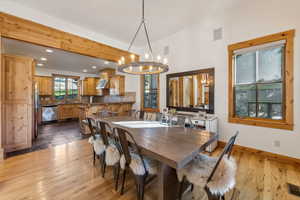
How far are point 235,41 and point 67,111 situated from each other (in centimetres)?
718

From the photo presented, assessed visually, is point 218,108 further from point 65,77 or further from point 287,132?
point 65,77

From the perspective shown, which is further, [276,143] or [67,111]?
[67,111]

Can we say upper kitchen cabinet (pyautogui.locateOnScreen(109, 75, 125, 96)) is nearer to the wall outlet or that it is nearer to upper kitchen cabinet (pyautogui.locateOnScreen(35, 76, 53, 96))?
upper kitchen cabinet (pyautogui.locateOnScreen(35, 76, 53, 96))

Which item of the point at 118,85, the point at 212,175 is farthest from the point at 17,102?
the point at 212,175

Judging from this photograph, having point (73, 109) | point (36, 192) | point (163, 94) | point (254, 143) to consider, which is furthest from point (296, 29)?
point (73, 109)

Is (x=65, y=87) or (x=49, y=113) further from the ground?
(x=65, y=87)

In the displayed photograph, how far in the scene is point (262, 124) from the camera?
269cm

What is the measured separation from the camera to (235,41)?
9.83ft

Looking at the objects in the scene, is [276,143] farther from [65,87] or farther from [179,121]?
[65,87]

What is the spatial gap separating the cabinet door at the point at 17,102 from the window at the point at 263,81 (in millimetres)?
4714

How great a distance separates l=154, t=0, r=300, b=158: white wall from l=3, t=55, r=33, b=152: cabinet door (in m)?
3.78

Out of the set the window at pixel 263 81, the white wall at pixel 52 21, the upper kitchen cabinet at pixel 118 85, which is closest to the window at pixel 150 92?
the upper kitchen cabinet at pixel 118 85

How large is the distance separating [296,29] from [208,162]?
292cm

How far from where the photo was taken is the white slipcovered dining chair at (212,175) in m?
1.19
